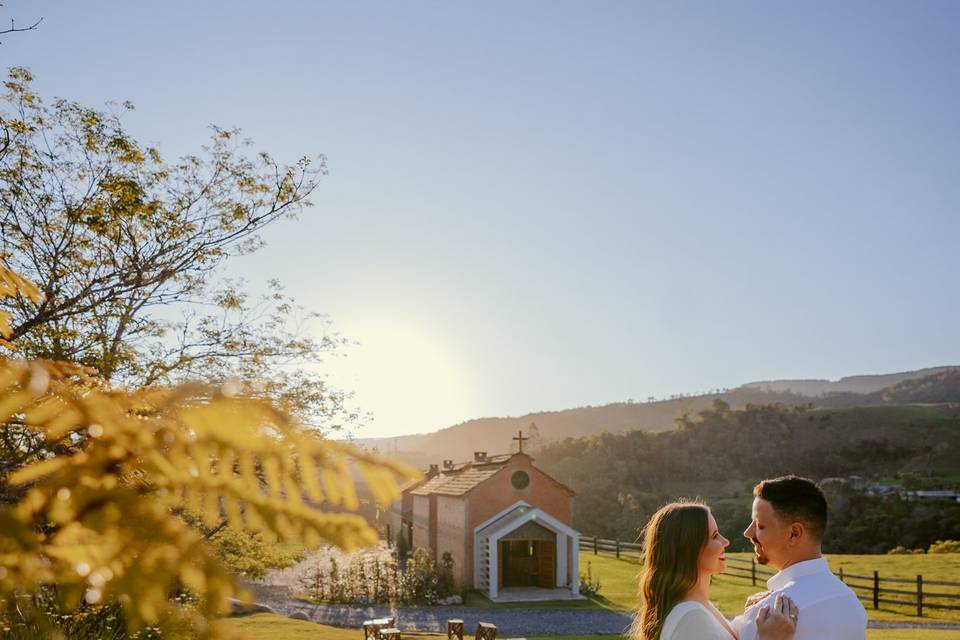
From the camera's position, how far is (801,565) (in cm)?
338

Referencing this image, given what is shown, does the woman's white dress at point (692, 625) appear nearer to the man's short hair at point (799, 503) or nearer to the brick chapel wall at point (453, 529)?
the man's short hair at point (799, 503)

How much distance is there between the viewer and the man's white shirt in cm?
314

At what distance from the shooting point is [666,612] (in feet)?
11.9

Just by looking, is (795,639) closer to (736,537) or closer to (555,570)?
(555,570)

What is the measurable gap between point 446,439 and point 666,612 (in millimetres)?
128519

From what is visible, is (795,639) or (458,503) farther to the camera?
(458,503)

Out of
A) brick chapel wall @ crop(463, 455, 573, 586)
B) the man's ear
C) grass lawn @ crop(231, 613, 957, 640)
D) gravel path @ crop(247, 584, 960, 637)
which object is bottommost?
gravel path @ crop(247, 584, 960, 637)

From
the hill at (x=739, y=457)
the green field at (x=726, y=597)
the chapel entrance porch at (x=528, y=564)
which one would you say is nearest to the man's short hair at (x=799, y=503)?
the green field at (x=726, y=597)

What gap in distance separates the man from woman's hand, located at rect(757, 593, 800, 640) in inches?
2.7

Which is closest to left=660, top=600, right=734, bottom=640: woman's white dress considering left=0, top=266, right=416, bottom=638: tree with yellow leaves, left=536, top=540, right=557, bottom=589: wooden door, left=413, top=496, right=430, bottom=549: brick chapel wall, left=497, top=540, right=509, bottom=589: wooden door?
left=0, top=266, right=416, bottom=638: tree with yellow leaves

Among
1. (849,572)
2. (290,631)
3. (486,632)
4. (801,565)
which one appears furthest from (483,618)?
(801,565)

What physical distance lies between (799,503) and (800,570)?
315mm

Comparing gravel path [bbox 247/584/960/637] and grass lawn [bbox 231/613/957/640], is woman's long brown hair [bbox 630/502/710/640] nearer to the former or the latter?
grass lawn [bbox 231/613/957/640]

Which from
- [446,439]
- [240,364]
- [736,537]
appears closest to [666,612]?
[240,364]
